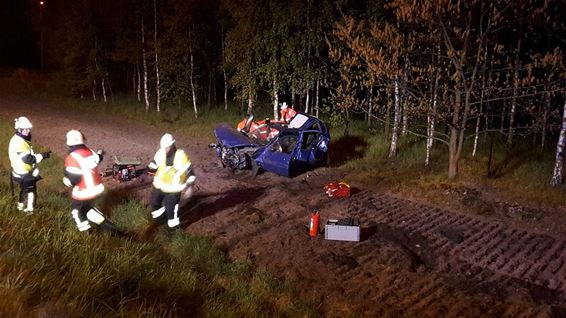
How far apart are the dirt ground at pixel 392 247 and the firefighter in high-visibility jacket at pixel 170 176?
674 mm

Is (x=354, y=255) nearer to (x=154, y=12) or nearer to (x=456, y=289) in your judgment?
(x=456, y=289)

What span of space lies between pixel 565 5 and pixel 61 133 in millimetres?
15815

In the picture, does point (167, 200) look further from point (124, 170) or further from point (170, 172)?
point (124, 170)

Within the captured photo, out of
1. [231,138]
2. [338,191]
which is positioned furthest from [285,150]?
[338,191]

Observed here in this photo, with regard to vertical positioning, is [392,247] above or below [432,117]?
below

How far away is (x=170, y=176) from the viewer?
7.88m

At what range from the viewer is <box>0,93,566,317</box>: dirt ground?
614 cm

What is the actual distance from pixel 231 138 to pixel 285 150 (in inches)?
59.3

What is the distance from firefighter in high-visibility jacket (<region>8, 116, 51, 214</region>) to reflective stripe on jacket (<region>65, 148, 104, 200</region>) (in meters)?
1.03

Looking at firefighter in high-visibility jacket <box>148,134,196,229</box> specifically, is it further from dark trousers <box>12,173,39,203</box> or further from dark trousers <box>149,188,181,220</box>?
dark trousers <box>12,173,39,203</box>

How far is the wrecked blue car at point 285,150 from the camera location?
11.4m

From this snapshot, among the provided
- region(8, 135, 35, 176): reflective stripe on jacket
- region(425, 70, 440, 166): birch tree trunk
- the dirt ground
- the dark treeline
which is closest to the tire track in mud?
the dirt ground

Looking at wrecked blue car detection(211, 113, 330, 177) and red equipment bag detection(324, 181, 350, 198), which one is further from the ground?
wrecked blue car detection(211, 113, 330, 177)

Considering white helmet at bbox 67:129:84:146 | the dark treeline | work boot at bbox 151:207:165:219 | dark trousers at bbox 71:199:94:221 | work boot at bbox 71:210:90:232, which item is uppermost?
the dark treeline
